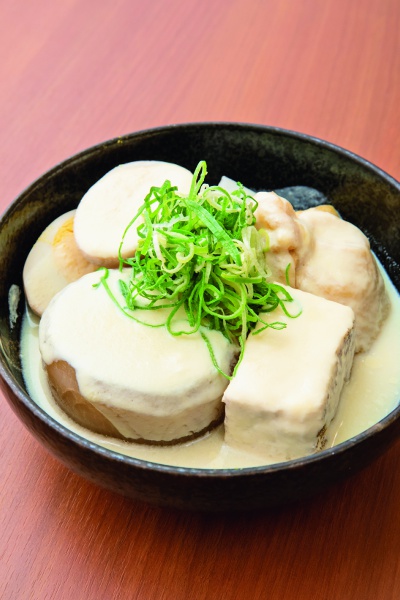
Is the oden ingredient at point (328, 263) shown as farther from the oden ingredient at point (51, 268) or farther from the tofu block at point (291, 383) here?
the oden ingredient at point (51, 268)

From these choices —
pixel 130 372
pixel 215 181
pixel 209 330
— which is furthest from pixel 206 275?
pixel 215 181

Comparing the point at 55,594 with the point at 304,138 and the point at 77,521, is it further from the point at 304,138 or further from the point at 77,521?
the point at 304,138

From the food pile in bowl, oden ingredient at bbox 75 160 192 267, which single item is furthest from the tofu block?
oden ingredient at bbox 75 160 192 267

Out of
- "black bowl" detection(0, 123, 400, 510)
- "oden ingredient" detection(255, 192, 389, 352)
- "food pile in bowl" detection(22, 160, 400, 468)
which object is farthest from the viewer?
"oden ingredient" detection(255, 192, 389, 352)

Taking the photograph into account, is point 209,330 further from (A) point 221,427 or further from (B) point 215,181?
(B) point 215,181

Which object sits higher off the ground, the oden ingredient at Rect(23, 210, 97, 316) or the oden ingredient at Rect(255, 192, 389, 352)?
the oden ingredient at Rect(255, 192, 389, 352)

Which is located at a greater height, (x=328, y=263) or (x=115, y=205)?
(x=328, y=263)

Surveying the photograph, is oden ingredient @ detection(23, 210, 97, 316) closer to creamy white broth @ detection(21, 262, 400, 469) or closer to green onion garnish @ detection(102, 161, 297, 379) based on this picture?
creamy white broth @ detection(21, 262, 400, 469)
